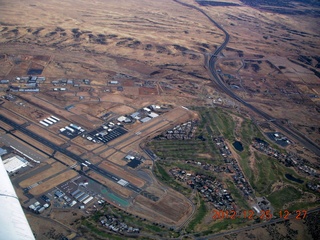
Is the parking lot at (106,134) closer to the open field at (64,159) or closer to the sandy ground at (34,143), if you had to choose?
the open field at (64,159)

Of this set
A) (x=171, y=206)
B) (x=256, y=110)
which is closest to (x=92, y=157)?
(x=171, y=206)

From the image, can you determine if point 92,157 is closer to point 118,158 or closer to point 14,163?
point 118,158

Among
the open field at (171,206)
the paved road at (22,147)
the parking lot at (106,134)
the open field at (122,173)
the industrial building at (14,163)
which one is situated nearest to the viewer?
the open field at (171,206)

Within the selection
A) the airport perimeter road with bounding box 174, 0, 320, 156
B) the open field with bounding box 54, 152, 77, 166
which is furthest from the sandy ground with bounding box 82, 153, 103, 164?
the airport perimeter road with bounding box 174, 0, 320, 156

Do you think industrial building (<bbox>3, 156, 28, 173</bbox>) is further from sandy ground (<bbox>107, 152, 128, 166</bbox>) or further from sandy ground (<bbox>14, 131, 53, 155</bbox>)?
sandy ground (<bbox>107, 152, 128, 166</bbox>)
